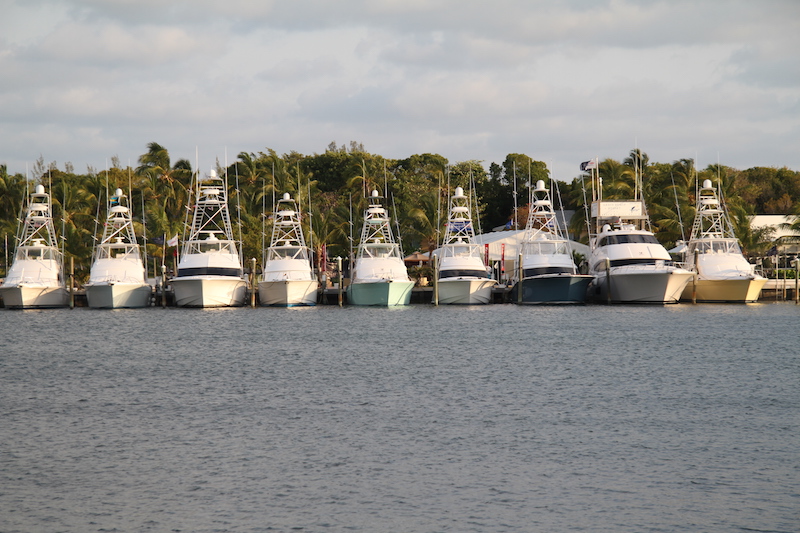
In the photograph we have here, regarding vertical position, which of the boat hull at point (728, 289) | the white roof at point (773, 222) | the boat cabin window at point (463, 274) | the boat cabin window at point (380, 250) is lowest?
the boat hull at point (728, 289)

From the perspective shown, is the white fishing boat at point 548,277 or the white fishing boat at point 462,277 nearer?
the white fishing boat at point 548,277

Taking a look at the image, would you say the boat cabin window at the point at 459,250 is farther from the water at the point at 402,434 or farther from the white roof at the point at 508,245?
the water at the point at 402,434

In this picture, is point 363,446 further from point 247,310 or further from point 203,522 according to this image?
point 247,310

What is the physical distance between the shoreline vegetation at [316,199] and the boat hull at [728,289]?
9.00m

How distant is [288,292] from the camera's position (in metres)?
67.9

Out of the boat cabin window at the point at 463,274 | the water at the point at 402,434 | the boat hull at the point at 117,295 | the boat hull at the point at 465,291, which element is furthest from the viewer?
the boat cabin window at the point at 463,274

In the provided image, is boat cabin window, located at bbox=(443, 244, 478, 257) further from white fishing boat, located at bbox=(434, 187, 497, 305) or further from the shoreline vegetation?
the shoreline vegetation

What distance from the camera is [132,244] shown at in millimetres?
69375

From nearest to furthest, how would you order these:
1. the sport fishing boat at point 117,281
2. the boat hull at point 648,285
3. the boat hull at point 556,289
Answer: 1. the boat hull at point 648,285
2. the boat hull at point 556,289
3. the sport fishing boat at point 117,281

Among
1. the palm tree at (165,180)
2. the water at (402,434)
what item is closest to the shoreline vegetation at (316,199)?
the palm tree at (165,180)

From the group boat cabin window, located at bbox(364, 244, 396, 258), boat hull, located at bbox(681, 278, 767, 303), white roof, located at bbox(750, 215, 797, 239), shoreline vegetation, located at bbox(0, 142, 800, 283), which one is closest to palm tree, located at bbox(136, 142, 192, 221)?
shoreline vegetation, located at bbox(0, 142, 800, 283)

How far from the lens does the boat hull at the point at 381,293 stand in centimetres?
6625

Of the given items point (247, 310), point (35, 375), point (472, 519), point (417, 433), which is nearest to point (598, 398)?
point (417, 433)

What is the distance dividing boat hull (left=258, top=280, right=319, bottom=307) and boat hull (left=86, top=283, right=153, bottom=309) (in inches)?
340
